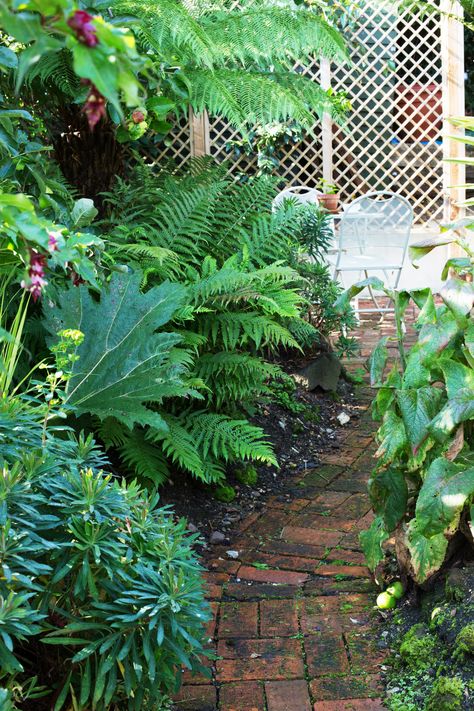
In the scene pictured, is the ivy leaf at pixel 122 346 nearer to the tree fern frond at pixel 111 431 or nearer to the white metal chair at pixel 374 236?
the tree fern frond at pixel 111 431

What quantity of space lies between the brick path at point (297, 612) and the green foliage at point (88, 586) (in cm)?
30

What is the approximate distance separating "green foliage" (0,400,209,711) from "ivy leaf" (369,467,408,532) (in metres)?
0.64

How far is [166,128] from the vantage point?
3.54 meters

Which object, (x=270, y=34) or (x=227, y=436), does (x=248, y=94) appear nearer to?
(x=270, y=34)

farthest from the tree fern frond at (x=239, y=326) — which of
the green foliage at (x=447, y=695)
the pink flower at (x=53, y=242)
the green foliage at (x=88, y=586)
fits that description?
the pink flower at (x=53, y=242)

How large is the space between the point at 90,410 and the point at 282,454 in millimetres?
1332

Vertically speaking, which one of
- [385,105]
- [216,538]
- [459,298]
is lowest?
[385,105]

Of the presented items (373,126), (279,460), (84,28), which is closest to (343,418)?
(279,460)

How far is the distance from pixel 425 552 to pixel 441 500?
0.64 feet

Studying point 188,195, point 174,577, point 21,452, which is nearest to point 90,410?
point 21,452

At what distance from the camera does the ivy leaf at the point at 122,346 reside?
2723mm

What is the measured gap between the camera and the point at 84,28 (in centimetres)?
80

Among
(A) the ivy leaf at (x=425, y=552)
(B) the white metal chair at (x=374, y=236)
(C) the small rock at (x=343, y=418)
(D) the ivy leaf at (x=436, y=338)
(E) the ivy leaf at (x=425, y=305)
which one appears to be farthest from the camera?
(B) the white metal chair at (x=374, y=236)

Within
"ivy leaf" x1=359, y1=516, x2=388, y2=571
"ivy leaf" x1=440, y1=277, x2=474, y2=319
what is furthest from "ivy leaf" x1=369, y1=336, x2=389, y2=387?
"ivy leaf" x1=359, y1=516, x2=388, y2=571
